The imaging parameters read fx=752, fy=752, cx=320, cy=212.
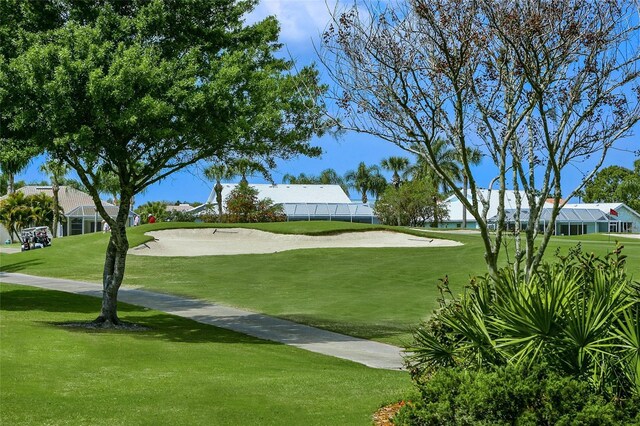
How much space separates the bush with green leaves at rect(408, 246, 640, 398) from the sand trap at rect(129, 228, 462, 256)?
105 ft

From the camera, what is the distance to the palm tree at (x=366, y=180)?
110562 mm

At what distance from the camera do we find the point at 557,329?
7.28 meters

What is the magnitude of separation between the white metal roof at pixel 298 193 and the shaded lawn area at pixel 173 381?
6586 centimetres

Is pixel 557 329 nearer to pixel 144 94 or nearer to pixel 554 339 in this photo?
pixel 554 339

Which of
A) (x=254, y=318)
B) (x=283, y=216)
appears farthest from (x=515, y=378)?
(x=283, y=216)

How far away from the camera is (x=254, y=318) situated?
21000 mm

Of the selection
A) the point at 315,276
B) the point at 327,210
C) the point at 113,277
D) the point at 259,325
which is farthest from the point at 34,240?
the point at 327,210

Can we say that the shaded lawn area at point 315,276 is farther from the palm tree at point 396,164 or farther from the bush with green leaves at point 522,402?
the palm tree at point 396,164

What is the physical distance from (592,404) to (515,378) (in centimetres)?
70

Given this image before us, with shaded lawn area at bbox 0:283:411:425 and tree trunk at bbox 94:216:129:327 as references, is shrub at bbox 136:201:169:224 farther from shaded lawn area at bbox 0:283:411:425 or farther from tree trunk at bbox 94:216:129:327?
shaded lawn area at bbox 0:283:411:425

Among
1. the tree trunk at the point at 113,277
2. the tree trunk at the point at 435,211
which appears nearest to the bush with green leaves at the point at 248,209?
the tree trunk at the point at 435,211

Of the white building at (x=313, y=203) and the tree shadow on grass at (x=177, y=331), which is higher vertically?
the white building at (x=313, y=203)

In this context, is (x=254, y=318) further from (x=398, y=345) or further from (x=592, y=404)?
(x=592, y=404)

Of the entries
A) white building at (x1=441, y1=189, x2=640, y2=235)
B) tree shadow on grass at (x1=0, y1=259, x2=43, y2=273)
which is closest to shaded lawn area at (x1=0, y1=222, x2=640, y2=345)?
tree shadow on grass at (x1=0, y1=259, x2=43, y2=273)
